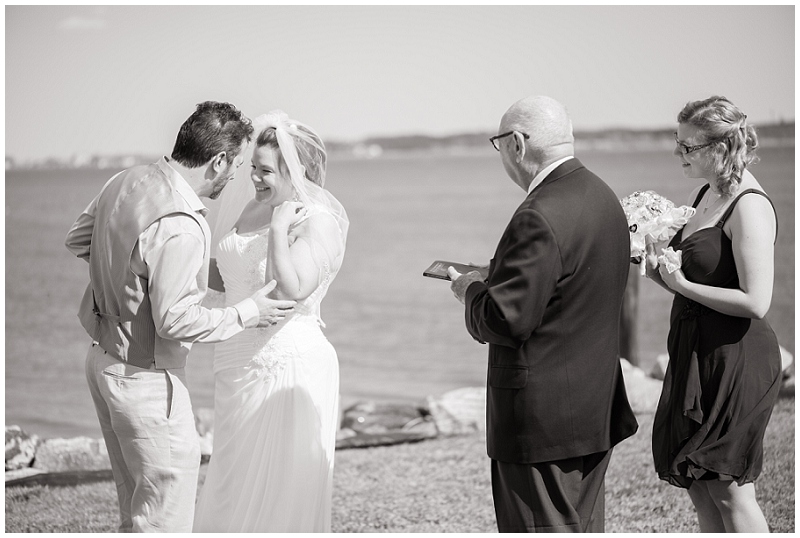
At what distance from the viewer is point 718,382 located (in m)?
3.40

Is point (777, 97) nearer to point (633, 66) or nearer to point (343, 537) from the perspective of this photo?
point (343, 537)

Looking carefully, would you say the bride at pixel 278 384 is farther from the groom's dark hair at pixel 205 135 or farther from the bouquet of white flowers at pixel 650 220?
the bouquet of white flowers at pixel 650 220

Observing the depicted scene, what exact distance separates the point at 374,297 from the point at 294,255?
82.7 ft

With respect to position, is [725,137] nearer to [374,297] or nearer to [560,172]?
[560,172]

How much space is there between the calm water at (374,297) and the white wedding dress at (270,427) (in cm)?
776

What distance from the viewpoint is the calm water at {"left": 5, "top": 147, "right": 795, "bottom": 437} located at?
14141 mm

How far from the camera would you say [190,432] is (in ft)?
10.7

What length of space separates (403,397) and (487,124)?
4499cm

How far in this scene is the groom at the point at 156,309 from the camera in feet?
9.84

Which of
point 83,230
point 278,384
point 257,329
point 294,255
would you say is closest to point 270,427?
point 278,384

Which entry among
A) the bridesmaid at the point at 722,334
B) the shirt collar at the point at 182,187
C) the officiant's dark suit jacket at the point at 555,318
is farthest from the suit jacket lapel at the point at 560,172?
the shirt collar at the point at 182,187

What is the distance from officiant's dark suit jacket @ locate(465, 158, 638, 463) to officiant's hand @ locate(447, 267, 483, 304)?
0.34ft

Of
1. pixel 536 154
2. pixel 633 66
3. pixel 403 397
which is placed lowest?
pixel 403 397

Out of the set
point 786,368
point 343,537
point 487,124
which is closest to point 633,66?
point 487,124
